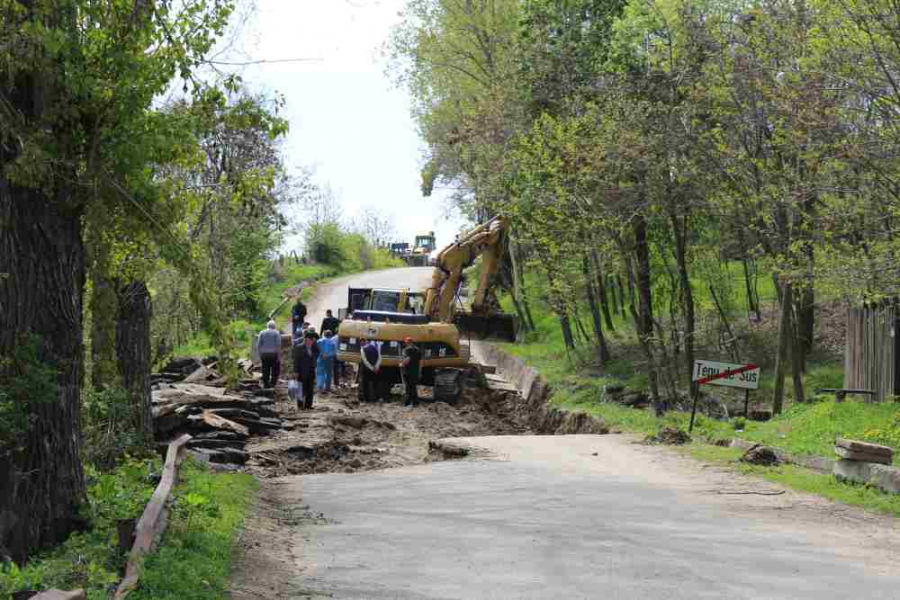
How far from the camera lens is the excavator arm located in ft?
109

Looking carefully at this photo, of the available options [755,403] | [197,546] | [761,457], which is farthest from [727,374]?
[197,546]

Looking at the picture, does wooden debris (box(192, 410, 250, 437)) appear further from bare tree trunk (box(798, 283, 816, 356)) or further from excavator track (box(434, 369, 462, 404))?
bare tree trunk (box(798, 283, 816, 356))

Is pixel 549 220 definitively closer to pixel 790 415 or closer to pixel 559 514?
pixel 790 415

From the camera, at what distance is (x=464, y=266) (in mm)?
34375

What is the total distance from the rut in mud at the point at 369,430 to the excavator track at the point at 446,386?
28 cm

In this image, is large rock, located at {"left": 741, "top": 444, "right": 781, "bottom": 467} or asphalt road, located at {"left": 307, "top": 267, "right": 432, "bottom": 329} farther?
asphalt road, located at {"left": 307, "top": 267, "right": 432, "bottom": 329}

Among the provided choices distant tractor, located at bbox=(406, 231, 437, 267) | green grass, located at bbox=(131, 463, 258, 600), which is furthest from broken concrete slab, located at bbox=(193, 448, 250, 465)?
distant tractor, located at bbox=(406, 231, 437, 267)

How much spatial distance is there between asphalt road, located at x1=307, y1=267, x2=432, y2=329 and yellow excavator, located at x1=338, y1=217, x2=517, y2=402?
58.5ft

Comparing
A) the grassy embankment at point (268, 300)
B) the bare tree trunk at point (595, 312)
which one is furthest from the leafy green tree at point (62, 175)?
the bare tree trunk at point (595, 312)

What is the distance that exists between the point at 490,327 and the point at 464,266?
7536 millimetres

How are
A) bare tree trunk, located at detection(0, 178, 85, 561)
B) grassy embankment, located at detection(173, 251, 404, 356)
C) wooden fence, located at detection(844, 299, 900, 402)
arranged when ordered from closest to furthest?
bare tree trunk, located at detection(0, 178, 85, 561), wooden fence, located at detection(844, 299, 900, 402), grassy embankment, located at detection(173, 251, 404, 356)

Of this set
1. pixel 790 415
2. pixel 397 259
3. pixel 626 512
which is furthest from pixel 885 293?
pixel 397 259

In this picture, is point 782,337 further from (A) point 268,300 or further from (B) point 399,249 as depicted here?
(B) point 399,249

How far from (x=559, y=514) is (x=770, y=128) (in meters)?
14.0
